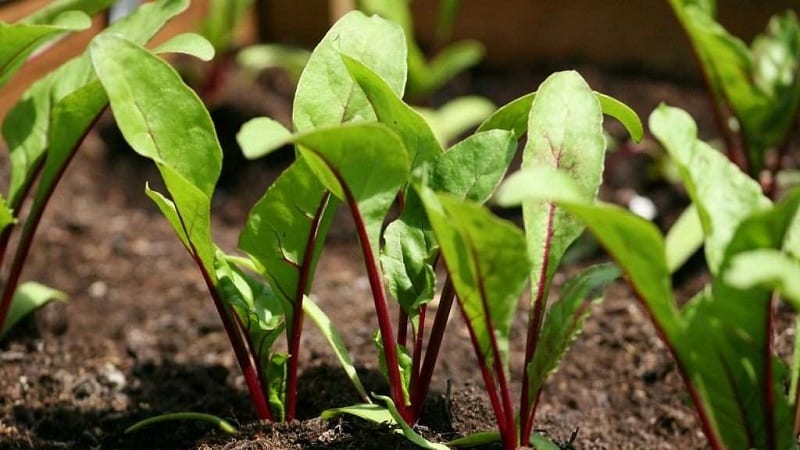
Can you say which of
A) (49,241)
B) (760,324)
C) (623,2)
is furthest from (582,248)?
(760,324)

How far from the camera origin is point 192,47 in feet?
4.39

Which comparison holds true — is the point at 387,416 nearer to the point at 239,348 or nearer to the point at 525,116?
the point at 239,348

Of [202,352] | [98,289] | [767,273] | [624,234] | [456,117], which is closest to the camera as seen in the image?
[767,273]

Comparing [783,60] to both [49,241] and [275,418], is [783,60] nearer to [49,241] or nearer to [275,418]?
[275,418]

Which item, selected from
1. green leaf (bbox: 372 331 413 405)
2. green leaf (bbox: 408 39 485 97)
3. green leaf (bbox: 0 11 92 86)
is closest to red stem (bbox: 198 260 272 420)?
green leaf (bbox: 372 331 413 405)

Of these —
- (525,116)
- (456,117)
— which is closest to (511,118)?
(525,116)

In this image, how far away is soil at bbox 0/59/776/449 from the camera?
1536mm

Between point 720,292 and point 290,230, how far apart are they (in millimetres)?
515

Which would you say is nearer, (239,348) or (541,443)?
(541,443)

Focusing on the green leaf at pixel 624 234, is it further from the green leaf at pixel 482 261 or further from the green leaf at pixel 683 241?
the green leaf at pixel 683 241

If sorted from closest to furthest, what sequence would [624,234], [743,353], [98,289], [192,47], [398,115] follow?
[624,234]
[743,353]
[398,115]
[192,47]
[98,289]

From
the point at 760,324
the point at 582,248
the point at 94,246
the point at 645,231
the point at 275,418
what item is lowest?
the point at 582,248

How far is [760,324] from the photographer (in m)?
1.08

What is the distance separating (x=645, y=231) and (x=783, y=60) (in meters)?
1.35
